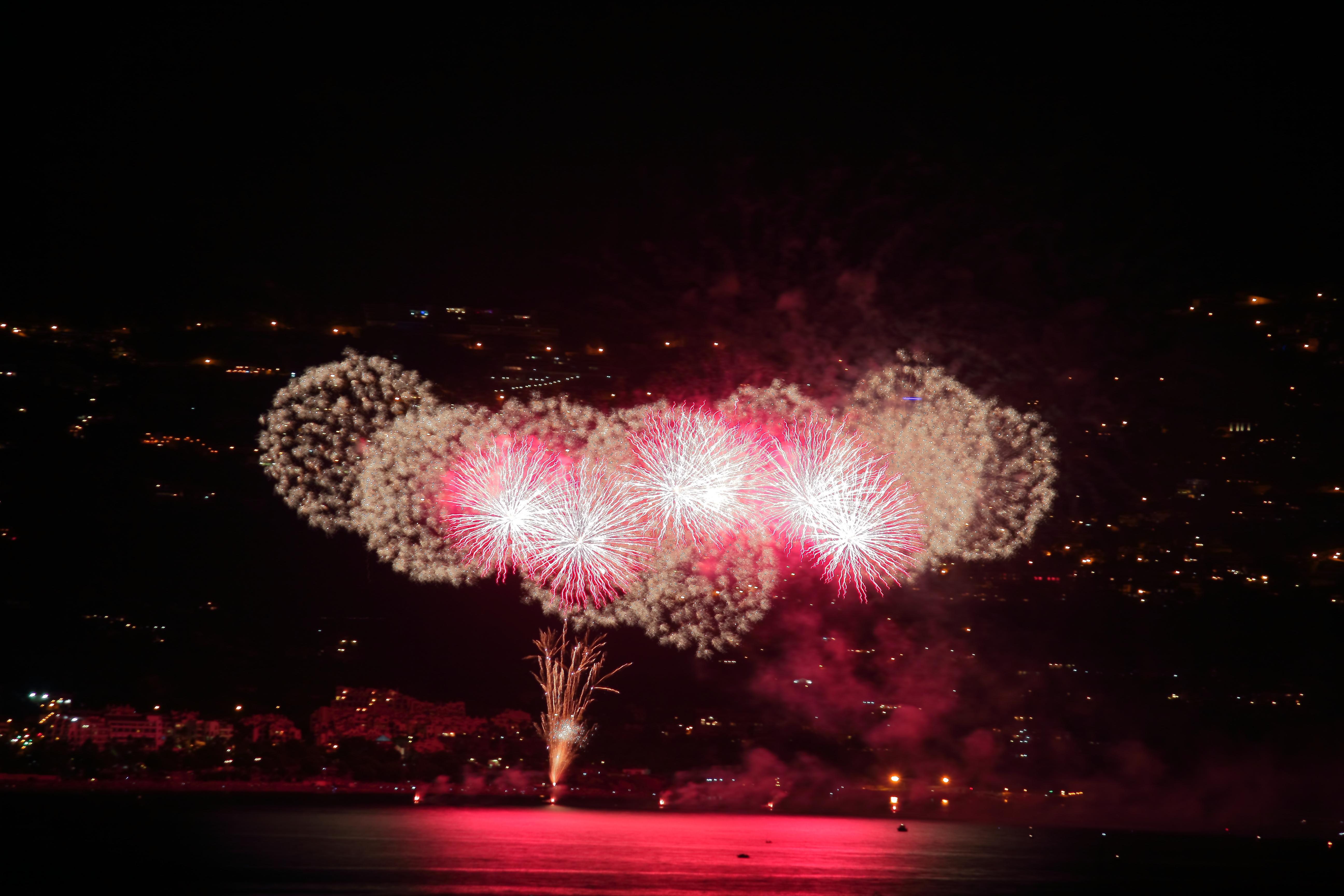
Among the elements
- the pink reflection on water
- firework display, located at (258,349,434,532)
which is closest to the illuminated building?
the pink reflection on water

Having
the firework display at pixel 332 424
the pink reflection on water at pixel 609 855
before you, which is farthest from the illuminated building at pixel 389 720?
the firework display at pixel 332 424

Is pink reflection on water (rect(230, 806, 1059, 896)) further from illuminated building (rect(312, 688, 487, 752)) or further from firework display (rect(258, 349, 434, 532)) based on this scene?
firework display (rect(258, 349, 434, 532))

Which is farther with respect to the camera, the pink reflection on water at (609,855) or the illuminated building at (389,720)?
the illuminated building at (389,720)

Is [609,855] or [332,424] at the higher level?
[332,424]

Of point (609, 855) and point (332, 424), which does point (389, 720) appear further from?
point (332, 424)

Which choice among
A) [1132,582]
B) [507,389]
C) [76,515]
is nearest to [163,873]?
[507,389]

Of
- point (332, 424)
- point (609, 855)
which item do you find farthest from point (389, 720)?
point (332, 424)

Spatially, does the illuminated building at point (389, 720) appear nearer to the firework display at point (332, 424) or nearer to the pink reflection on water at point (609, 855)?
the pink reflection on water at point (609, 855)

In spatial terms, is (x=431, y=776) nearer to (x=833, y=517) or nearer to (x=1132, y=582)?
(x=1132, y=582)

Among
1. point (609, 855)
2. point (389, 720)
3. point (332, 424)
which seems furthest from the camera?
point (389, 720)
